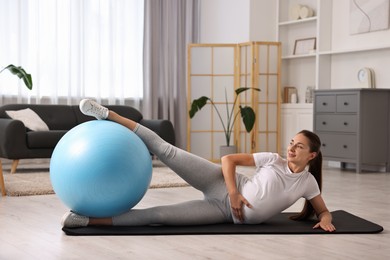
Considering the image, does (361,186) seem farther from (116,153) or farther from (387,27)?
(116,153)

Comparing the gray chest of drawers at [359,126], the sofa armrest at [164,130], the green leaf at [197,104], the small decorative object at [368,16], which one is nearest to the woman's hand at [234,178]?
the gray chest of drawers at [359,126]

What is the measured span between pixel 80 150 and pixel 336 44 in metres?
5.39

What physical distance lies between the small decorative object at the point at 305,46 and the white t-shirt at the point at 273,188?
4918mm

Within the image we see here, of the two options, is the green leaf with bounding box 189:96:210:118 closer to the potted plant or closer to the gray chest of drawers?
the potted plant

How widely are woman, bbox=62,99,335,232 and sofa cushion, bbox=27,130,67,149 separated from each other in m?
3.43

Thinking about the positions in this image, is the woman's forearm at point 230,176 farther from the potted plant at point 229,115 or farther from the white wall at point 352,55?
the potted plant at point 229,115

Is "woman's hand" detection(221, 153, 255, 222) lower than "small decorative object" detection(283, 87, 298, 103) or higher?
lower

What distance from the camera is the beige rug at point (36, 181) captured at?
17.8ft

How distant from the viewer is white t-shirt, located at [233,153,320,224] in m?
3.75

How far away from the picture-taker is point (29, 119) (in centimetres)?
746

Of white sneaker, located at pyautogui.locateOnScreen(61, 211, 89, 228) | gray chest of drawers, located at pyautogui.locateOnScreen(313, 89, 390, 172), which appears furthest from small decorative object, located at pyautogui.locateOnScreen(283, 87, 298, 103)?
white sneaker, located at pyautogui.locateOnScreen(61, 211, 89, 228)

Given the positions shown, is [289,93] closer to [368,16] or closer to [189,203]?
[368,16]

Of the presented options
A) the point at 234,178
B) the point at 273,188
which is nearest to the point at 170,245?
the point at 234,178

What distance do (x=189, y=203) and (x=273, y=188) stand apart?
485mm
